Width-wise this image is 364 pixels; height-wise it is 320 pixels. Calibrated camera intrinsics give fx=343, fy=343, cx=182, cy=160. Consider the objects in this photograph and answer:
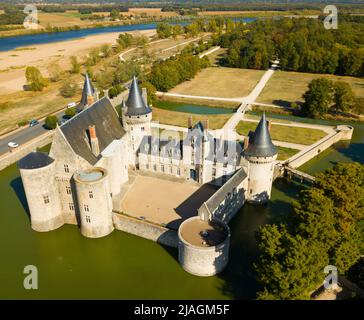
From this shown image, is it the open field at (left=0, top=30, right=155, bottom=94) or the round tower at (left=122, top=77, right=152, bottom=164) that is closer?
the round tower at (left=122, top=77, right=152, bottom=164)

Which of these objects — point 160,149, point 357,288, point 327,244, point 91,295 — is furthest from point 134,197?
point 357,288

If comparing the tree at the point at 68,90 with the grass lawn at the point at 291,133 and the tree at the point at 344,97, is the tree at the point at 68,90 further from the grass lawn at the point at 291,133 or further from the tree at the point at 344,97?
the tree at the point at 344,97

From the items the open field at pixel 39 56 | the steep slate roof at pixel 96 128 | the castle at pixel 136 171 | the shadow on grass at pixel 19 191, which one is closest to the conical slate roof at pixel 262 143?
the castle at pixel 136 171

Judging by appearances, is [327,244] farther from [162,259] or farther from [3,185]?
[3,185]

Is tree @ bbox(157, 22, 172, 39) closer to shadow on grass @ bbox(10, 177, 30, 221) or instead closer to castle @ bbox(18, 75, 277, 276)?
castle @ bbox(18, 75, 277, 276)

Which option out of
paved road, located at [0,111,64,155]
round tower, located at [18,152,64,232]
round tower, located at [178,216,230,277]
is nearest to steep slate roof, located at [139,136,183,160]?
round tower, located at [178,216,230,277]

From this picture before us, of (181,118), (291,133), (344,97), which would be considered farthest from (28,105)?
(344,97)
